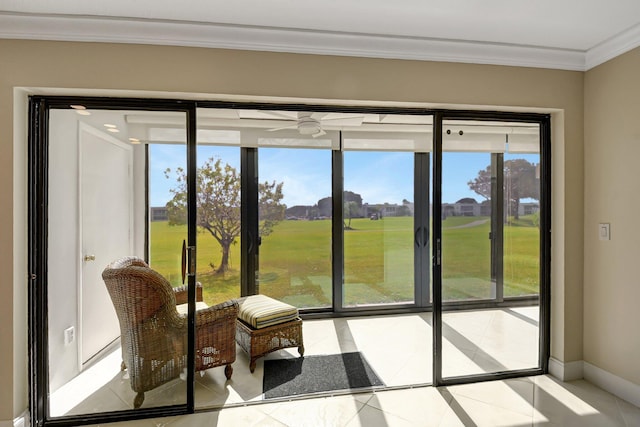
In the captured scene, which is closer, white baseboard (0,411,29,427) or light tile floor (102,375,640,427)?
white baseboard (0,411,29,427)

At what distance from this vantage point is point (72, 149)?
2.35m

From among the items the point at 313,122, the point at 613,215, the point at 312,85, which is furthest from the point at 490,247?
the point at 313,122

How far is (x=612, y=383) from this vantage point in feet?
8.51

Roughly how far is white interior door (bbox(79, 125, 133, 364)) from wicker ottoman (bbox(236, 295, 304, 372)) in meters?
1.07

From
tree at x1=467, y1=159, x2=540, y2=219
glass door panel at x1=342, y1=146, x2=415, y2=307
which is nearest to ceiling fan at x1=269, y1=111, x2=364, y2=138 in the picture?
glass door panel at x1=342, y1=146, x2=415, y2=307

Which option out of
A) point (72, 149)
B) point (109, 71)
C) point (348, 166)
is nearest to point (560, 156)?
point (348, 166)

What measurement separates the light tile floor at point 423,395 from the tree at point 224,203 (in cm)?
143

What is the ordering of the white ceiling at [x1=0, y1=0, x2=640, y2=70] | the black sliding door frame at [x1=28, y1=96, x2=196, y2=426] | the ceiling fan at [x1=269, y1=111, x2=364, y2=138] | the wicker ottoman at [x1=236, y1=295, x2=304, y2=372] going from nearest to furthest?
1. the white ceiling at [x1=0, y1=0, x2=640, y2=70]
2. the black sliding door frame at [x1=28, y1=96, x2=196, y2=426]
3. the wicker ottoman at [x1=236, y1=295, x2=304, y2=372]
4. the ceiling fan at [x1=269, y1=111, x2=364, y2=138]

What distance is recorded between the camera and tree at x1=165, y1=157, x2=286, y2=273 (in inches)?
155

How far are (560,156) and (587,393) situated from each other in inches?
73.1

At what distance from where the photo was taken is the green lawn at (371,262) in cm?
291

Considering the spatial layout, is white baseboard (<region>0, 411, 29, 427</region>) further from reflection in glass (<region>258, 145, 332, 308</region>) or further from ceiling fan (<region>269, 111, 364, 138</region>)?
ceiling fan (<region>269, 111, 364, 138</region>)

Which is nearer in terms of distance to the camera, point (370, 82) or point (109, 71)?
point (109, 71)

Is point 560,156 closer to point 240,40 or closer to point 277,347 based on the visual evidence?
point 240,40
